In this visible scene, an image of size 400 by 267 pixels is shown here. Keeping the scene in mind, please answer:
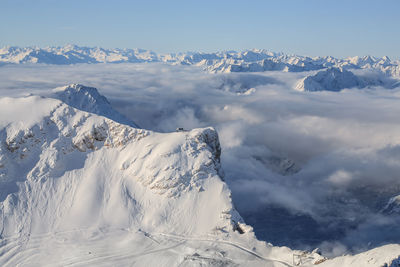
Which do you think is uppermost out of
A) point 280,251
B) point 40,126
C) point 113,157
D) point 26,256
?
point 40,126

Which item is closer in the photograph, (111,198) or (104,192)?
(111,198)

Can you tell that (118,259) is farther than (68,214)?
No

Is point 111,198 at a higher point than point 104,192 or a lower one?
lower

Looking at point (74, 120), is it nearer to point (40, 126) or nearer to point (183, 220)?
point (40, 126)

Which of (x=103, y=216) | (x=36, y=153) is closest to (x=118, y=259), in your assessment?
(x=103, y=216)

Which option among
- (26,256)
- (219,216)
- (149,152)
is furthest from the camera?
(149,152)

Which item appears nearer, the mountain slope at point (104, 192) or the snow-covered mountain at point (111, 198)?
the snow-covered mountain at point (111, 198)

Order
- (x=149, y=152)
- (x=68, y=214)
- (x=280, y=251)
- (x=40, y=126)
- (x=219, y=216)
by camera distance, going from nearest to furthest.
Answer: (x=280, y=251)
(x=219, y=216)
(x=68, y=214)
(x=149, y=152)
(x=40, y=126)

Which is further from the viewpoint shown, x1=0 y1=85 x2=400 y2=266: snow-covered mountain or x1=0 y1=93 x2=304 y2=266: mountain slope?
x1=0 y1=93 x2=304 y2=266: mountain slope
